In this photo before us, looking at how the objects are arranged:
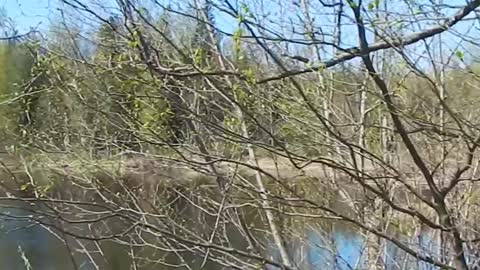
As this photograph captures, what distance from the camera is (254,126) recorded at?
100 inches

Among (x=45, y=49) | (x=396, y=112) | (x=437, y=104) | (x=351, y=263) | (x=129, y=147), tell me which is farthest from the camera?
(x=351, y=263)

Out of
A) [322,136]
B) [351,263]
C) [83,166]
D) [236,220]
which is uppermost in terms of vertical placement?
[322,136]

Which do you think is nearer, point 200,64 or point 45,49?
point 200,64

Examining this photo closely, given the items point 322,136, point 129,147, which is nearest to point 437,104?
point 322,136

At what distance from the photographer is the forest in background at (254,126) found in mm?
2324

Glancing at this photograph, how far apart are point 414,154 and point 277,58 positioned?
1.79 ft

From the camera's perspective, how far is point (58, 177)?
12.3 ft

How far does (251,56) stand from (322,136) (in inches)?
14.6

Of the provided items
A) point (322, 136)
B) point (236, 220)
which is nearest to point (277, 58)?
point (322, 136)

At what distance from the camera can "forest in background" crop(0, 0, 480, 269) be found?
2.32 metres

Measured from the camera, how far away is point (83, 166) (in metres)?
3.61

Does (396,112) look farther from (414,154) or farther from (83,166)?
(83,166)

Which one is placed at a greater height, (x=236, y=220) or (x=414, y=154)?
(x=414, y=154)

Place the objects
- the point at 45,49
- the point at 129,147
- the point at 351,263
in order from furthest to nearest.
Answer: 1. the point at 351,263
2. the point at 129,147
3. the point at 45,49
